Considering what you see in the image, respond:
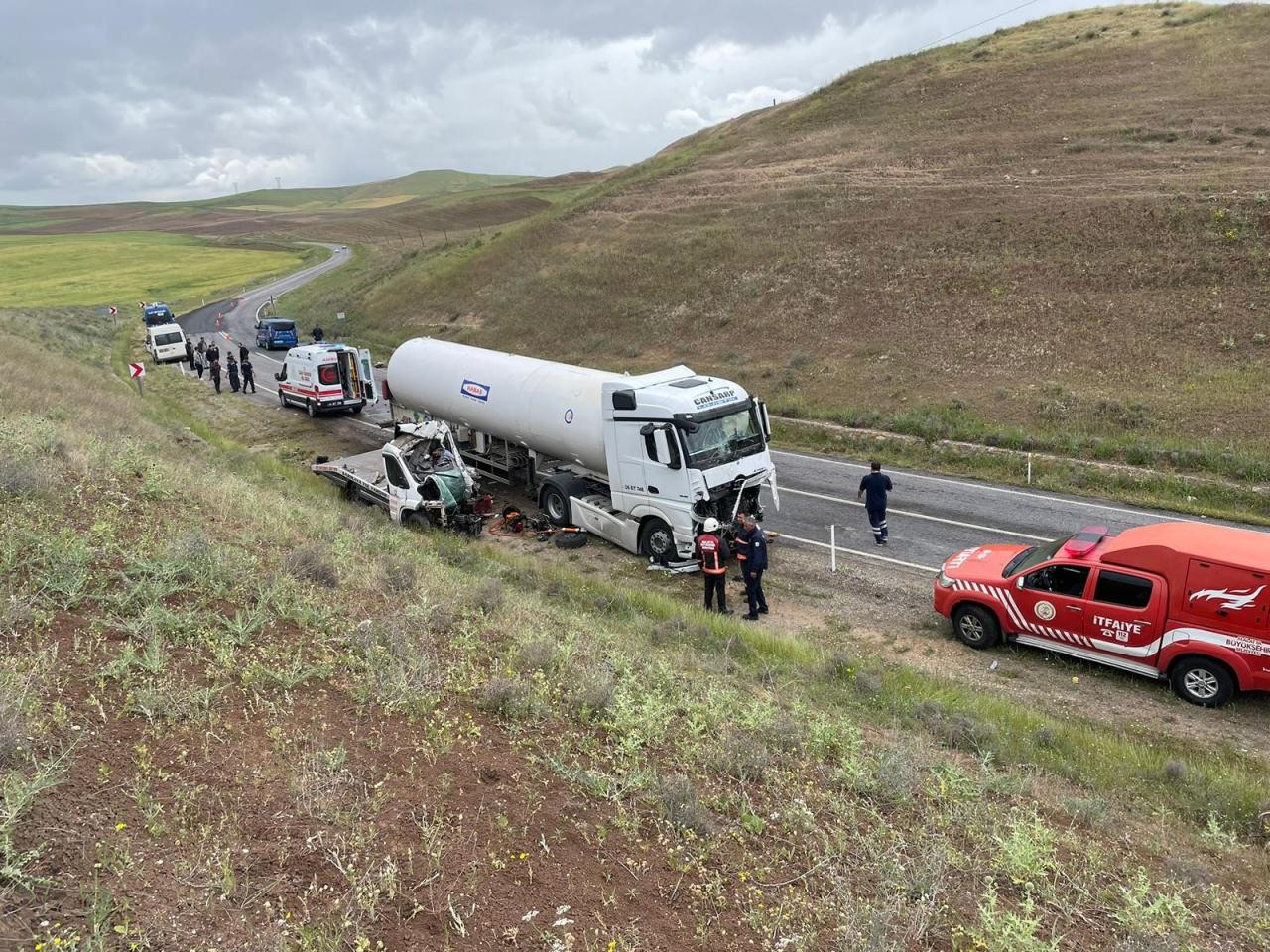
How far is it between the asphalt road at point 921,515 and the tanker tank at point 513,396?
472cm

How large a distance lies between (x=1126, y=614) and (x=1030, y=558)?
1.62m

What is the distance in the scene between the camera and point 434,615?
29.8ft

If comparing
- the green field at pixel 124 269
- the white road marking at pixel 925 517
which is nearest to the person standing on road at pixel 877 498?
the white road marking at pixel 925 517

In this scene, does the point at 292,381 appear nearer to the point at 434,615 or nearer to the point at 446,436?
the point at 446,436

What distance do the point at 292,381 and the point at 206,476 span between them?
605 inches

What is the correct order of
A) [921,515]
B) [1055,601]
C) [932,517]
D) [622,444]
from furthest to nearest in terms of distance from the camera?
[921,515] → [932,517] → [622,444] → [1055,601]

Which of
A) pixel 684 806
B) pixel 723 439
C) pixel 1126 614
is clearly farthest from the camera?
pixel 723 439

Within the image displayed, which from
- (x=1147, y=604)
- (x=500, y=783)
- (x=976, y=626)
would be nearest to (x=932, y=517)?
(x=976, y=626)

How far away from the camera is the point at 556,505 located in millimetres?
16781

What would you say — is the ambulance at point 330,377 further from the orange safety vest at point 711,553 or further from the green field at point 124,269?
the green field at point 124,269

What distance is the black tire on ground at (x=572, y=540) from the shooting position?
16.0m

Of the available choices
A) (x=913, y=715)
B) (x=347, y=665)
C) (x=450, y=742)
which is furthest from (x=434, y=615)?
(x=913, y=715)

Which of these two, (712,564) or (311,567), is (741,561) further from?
(311,567)

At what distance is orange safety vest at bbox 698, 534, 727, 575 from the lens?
12617 millimetres
